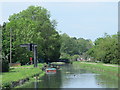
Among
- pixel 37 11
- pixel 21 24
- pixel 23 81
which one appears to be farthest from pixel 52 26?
pixel 23 81

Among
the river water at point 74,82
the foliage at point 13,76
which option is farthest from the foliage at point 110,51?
the foliage at point 13,76

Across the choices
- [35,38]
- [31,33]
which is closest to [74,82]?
[31,33]

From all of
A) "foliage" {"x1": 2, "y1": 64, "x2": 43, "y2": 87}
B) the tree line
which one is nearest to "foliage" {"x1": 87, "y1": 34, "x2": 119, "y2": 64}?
the tree line

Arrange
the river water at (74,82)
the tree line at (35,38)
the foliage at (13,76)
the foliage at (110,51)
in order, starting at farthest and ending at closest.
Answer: the foliage at (110,51), the tree line at (35,38), the river water at (74,82), the foliage at (13,76)

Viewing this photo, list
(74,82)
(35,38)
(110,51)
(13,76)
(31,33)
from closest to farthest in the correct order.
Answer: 1. (13,76)
2. (74,82)
3. (31,33)
4. (35,38)
5. (110,51)

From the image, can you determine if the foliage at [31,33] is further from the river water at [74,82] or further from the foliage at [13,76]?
the foliage at [13,76]

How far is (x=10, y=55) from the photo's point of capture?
72500mm

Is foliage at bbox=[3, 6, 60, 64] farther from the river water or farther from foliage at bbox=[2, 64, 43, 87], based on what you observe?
foliage at bbox=[2, 64, 43, 87]

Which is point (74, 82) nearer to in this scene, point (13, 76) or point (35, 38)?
point (13, 76)

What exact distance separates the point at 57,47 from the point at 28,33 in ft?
97.3

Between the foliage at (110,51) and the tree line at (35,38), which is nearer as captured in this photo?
the tree line at (35,38)

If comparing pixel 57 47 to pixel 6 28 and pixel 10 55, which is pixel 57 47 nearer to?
pixel 6 28

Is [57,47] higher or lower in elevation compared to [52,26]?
lower

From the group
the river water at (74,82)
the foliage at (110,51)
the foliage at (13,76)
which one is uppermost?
the foliage at (110,51)
